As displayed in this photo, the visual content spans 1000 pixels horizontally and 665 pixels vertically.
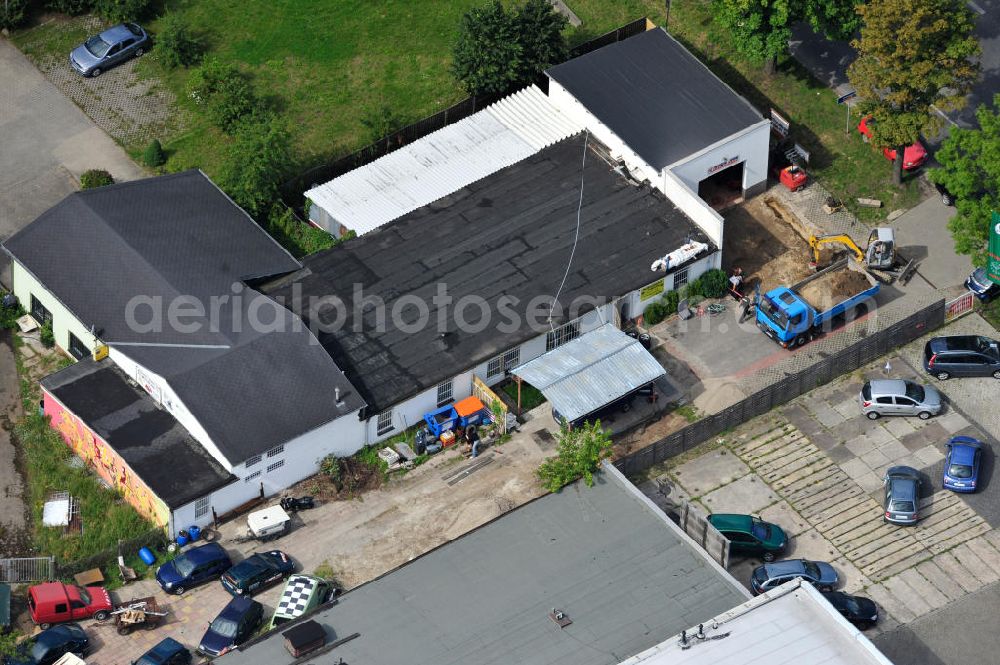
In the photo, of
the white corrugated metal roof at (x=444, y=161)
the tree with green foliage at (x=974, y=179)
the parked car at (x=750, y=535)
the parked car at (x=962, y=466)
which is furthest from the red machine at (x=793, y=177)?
the parked car at (x=750, y=535)

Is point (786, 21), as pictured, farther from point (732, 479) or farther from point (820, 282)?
point (732, 479)

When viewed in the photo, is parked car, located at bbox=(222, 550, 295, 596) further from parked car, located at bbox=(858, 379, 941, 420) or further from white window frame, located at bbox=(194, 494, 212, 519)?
parked car, located at bbox=(858, 379, 941, 420)

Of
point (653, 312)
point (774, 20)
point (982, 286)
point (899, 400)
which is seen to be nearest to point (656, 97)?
point (774, 20)

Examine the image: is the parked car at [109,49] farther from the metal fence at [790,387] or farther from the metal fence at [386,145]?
the metal fence at [790,387]

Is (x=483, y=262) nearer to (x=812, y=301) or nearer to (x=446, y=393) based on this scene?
(x=446, y=393)

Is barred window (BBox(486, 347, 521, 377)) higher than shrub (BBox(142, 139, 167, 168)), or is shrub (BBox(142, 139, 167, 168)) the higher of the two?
shrub (BBox(142, 139, 167, 168))

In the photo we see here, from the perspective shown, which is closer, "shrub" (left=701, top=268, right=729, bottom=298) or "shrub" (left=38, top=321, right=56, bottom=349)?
"shrub" (left=38, top=321, right=56, bottom=349)

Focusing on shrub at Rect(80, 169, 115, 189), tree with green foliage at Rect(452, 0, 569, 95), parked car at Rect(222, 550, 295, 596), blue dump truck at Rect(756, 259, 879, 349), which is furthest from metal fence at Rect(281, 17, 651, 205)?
parked car at Rect(222, 550, 295, 596)
